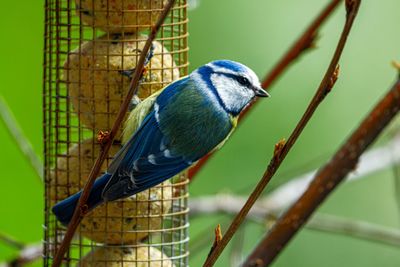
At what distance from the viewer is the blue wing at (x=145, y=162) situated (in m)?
2.34

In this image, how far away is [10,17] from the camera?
4371 mm

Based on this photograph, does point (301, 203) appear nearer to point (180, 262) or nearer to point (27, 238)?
point (180, 262)

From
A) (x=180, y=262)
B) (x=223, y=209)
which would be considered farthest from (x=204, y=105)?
(x=223, y=209)

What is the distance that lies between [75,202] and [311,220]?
1.13 m

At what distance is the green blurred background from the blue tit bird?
5.54 feet

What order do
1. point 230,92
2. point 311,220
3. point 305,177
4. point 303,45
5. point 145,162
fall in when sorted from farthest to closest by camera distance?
point 305,177, point 311,220, point 303,45, point 230,92, point 145,162

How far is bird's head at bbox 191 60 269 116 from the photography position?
8.04ft

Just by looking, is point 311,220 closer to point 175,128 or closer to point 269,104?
point 175,128

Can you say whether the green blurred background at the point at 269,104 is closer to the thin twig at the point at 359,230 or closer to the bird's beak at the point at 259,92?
the thin twig at the point at 359,230

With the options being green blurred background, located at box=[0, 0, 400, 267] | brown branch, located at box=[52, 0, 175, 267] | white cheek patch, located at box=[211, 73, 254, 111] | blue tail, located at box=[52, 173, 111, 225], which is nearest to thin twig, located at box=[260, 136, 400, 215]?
green blurred background, located at box=[0, 0, 400, 267]

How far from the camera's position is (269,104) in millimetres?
4785

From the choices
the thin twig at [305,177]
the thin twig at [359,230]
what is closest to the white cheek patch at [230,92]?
the thin twig at [359,230]

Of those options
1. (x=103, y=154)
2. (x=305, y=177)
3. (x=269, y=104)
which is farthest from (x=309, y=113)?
(x=269, y=104)

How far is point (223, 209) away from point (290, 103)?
1.62m
